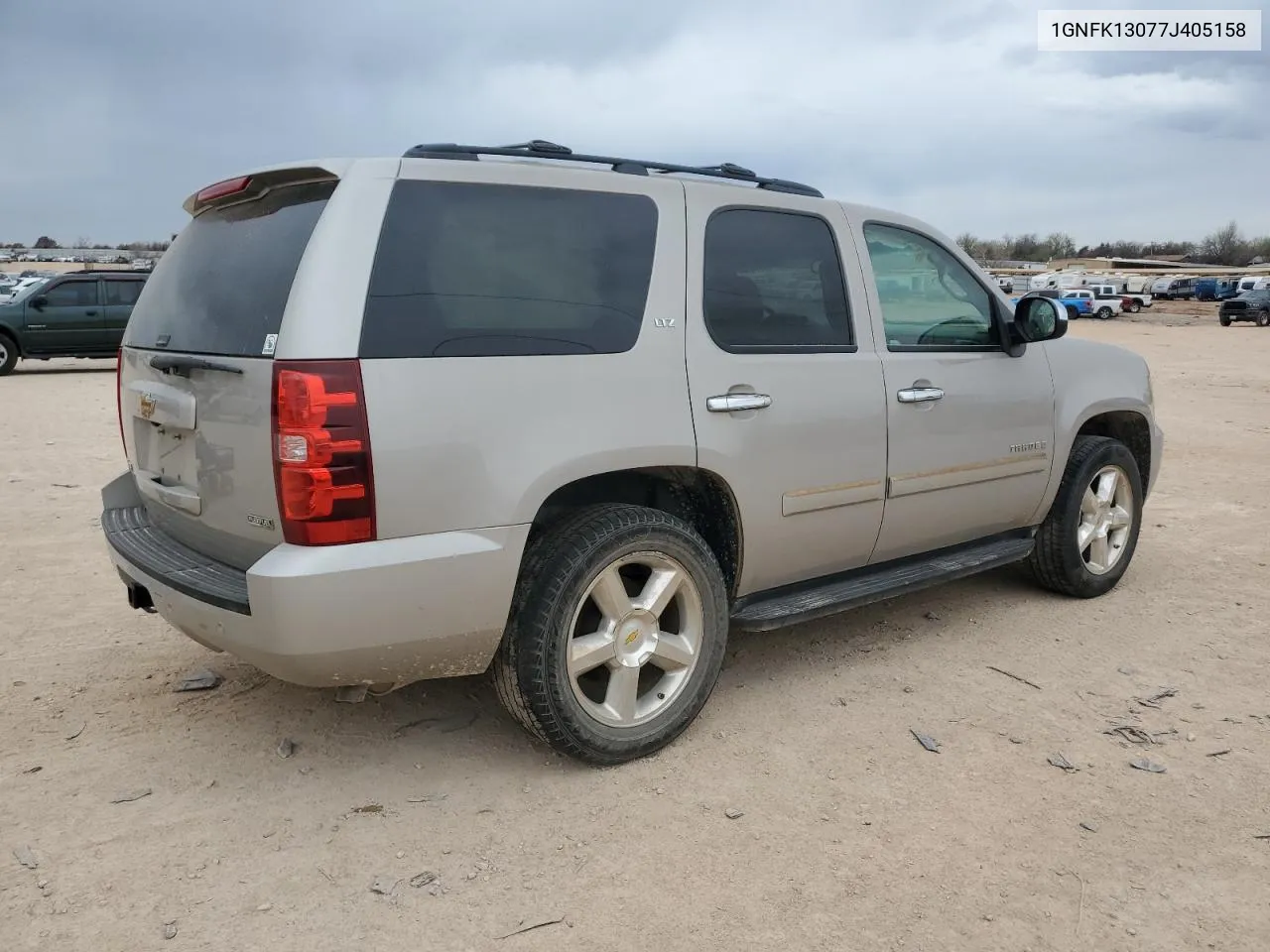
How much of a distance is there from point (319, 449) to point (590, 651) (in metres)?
1.07

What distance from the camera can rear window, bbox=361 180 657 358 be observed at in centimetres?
281

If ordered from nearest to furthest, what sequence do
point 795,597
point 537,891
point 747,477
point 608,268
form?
point 537,891 → point 608,268 → point 747,477 → point 795,597

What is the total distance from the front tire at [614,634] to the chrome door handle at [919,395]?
1096 millimetres

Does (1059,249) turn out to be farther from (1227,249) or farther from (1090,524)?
(1090,524)

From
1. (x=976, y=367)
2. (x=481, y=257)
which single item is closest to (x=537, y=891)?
(x=481, y=257)

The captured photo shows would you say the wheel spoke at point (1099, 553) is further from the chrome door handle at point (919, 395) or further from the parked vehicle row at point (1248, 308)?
the parked vehicle row at point (1248, 308)

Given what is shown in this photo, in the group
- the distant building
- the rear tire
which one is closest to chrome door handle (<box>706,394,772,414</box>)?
the rear tire

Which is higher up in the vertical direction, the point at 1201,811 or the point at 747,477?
the point at 747,477

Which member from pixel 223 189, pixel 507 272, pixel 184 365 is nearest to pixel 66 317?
pixel 223 189

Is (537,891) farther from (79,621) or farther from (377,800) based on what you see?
(79,621)

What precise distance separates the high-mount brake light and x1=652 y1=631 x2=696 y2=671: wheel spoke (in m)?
1.96

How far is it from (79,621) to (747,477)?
322cm

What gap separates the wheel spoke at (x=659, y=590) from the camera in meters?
3.31

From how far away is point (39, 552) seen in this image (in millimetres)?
Result: 5746
